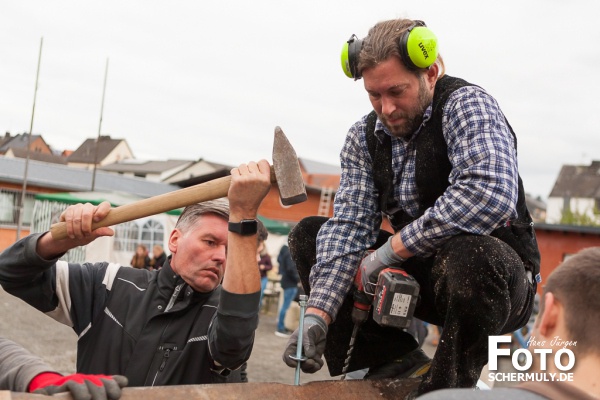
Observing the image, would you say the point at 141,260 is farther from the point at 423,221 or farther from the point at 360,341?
the point at 423,221

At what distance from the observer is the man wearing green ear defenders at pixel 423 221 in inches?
86.3

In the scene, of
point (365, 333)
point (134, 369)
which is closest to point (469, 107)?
point (365, 333)

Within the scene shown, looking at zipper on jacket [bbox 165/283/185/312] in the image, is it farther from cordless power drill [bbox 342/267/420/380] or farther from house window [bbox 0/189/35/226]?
house window [bbox 0/189/35/226]

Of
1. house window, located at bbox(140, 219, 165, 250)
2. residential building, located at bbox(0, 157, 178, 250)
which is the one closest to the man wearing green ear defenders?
house window, located at bbox(140, 219, 165, 250)

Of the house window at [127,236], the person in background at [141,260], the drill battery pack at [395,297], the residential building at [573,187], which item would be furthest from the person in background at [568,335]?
the residential building at [573,187]

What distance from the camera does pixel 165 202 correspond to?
8.05 ft

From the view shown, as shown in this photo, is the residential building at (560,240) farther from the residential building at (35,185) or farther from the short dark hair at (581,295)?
the short dark hair at (581,295)

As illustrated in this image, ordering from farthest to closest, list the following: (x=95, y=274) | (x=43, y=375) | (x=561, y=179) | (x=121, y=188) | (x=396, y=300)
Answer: (x=561, y=179)
(x=121, y=188)
(x=95, y=274)
(x=396, y=300)
(x=43, y=375)

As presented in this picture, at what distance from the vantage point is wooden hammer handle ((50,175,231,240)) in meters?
2.35

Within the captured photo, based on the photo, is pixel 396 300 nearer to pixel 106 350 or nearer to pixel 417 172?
pixel 417 172

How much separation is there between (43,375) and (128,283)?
1.05 m

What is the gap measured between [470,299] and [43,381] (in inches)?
52.4

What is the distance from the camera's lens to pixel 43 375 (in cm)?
172

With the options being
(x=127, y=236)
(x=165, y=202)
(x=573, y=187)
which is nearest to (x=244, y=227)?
(x=165, y=202)
